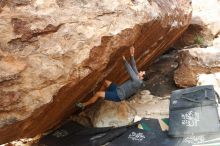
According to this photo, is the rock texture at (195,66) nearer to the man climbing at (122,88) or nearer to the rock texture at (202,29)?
the rock texture at (202,29)

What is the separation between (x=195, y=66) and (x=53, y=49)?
3.50 m

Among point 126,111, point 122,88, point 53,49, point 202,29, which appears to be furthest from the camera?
point 202,29

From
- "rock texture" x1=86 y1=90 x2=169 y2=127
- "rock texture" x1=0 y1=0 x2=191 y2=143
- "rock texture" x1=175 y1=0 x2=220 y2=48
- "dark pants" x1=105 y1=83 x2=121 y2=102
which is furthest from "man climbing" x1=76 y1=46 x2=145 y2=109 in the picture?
"rock texture" x1=175 y1=0 x2=220 y2=48

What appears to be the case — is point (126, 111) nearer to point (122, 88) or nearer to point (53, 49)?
point (122, 88)

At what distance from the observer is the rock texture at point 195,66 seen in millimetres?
6895

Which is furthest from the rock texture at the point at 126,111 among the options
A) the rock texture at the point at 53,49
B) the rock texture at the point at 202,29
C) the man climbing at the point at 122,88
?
the rock texture at the point at 202,29

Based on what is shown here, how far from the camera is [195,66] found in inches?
276

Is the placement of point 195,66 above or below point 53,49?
below

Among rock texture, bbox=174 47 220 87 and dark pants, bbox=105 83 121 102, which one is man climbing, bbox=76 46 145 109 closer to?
dark pants, bbox=105 83 121 102

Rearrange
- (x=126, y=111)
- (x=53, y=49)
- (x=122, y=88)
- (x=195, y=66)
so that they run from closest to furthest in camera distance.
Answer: (x=53, y=49) → (x=122, y=88) → (x=126, y=111) → (x=195, y=66)

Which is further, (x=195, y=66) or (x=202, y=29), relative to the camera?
(x=202, y=29)

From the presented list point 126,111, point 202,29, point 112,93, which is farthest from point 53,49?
point 202,29

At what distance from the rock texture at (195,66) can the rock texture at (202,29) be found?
109 centimetres

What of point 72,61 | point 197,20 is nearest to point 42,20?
point 72,61
